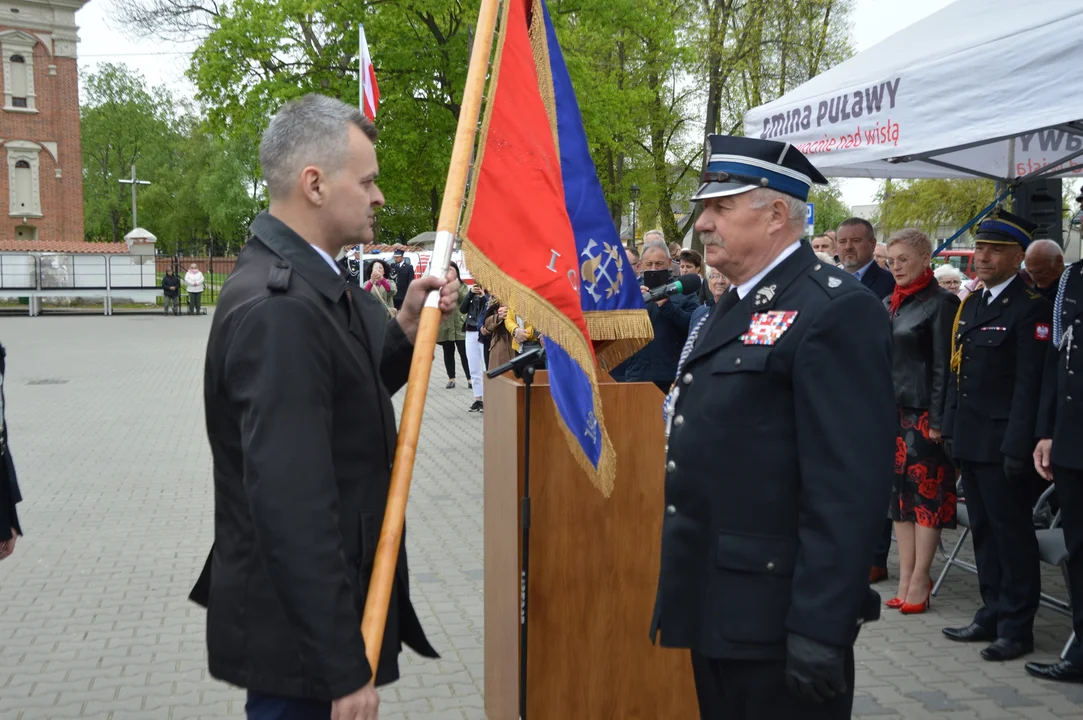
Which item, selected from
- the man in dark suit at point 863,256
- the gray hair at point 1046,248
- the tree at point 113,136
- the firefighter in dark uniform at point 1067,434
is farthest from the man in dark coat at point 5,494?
the tree at point 113,136

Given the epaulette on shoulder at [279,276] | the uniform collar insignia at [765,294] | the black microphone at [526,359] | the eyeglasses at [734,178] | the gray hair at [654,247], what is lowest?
the black microphone at [526,359]

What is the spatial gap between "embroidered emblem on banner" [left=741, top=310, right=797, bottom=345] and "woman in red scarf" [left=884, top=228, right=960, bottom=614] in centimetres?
353

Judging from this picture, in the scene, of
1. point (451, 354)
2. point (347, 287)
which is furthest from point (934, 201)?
point (347, 287)

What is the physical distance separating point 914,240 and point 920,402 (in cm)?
92

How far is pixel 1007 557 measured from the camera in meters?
5.28

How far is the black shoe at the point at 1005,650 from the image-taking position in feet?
17.1

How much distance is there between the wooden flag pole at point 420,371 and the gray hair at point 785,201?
814mm

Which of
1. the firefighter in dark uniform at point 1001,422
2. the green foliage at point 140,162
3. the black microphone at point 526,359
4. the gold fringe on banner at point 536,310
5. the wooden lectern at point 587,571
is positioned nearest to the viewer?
the gold fringe on banner at point 536,310

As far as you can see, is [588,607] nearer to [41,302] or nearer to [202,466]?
[202,466]

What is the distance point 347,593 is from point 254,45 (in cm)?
2527

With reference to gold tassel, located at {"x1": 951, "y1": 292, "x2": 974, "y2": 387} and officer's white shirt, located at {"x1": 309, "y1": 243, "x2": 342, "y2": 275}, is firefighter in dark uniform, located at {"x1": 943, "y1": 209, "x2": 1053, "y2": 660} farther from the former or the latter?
officer's white shirt, located at {"x1": 309, "y1": 243, "x2": 342, "y2": 275}

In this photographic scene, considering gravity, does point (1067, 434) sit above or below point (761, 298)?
below

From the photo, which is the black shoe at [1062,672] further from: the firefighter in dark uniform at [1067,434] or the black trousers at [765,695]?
the black trousers at [765,695]

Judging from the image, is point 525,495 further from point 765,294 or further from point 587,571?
point 765,294
